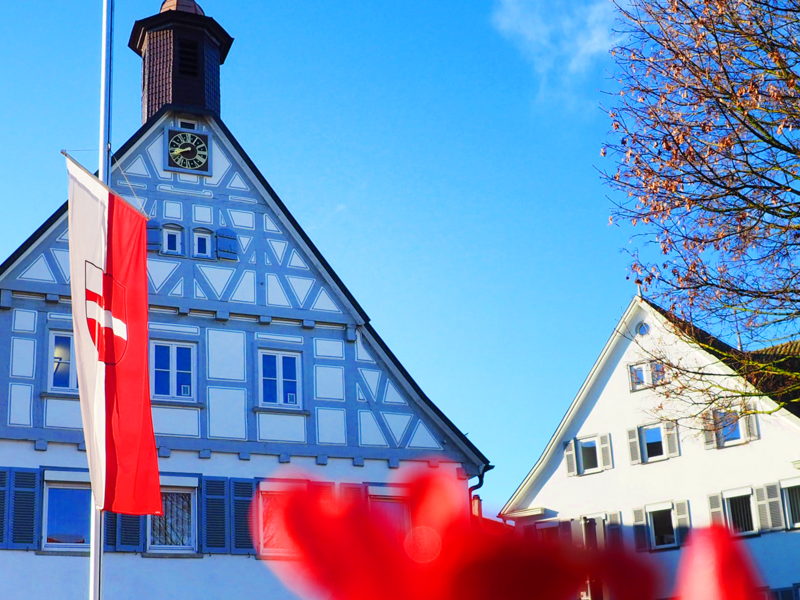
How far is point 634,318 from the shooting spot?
95.6 ft

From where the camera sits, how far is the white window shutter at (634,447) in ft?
94.5

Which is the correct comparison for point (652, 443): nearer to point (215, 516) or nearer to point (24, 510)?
point (215, 516)

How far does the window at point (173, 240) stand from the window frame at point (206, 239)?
0.23 metres

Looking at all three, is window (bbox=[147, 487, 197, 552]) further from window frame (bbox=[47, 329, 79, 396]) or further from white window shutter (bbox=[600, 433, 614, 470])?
white window shutter (bbox=[600, 433, 614, 470])

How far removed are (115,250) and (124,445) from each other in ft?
6.40

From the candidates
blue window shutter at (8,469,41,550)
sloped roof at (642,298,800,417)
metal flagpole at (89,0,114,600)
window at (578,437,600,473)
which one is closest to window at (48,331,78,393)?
blue window shutter at (8,469,41,550)

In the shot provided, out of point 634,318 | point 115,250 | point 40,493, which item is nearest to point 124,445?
point 115,250

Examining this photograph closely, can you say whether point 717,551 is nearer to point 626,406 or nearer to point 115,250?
point 115,250

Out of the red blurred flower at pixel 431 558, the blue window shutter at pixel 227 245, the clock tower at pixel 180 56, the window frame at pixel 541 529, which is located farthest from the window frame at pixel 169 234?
the red blurred flower at pixel 431 558

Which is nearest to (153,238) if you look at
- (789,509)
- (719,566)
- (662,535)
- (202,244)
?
(202,244)

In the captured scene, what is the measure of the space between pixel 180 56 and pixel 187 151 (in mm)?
2889

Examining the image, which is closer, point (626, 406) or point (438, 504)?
point (438, 504)

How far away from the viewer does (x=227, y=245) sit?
20.1 metres

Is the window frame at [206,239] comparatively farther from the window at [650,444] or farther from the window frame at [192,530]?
the window at [650,444]
